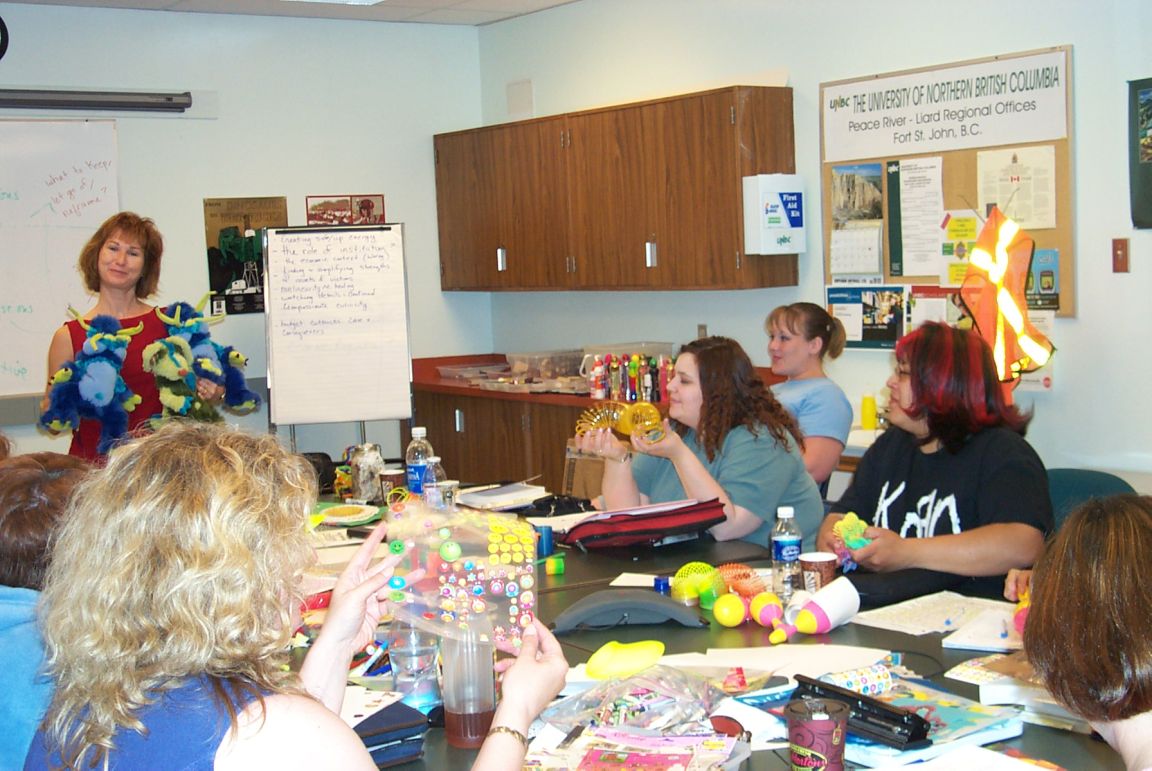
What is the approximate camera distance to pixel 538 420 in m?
6.20

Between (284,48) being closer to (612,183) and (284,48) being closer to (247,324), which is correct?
(247,324)

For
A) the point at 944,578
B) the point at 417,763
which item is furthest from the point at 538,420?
the point at 417,763

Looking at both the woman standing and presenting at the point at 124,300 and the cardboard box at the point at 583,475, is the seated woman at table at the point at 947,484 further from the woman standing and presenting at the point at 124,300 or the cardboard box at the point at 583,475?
the woman standing and presenting at the point at 124,300

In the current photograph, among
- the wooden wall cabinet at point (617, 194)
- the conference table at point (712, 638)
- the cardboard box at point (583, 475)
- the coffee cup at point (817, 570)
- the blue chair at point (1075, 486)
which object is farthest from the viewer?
the wooden wall cabinet at point (617, 194)

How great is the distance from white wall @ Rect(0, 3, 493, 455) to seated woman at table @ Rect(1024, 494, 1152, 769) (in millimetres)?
5402

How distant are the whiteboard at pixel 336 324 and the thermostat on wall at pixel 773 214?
1517 millimetres

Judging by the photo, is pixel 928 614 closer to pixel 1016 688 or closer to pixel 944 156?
pixel 1016 688

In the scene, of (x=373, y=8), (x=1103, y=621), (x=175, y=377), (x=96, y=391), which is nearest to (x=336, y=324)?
(x=175, y=377)

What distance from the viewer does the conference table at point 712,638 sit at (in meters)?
1.83

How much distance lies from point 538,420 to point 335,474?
2050mm

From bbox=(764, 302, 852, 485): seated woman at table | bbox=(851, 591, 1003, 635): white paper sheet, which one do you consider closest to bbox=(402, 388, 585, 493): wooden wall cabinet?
bbox=(764, 302, 852, 485): seated woman at table

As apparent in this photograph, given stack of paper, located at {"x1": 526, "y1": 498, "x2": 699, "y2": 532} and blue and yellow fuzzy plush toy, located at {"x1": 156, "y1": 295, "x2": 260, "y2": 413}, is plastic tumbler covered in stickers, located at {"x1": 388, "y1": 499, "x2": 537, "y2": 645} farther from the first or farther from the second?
blue and yellow fuzzy plush toy, located at {"x1": 156, "y1": 295, "x2": 260, "y2": 413}

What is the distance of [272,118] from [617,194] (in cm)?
196

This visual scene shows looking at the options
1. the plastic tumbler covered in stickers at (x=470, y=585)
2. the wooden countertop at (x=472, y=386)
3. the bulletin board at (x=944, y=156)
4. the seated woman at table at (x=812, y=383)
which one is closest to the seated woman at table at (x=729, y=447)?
the seated woman at table at (x=812, y=383)
